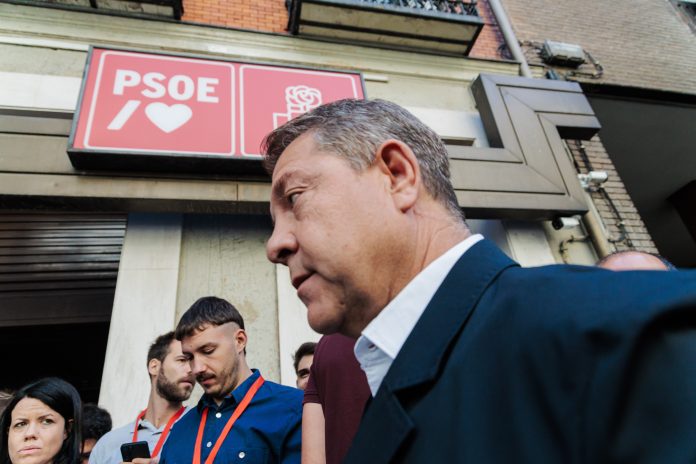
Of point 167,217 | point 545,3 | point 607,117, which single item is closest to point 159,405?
point 167,217

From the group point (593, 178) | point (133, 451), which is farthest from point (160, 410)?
point (593, 178)

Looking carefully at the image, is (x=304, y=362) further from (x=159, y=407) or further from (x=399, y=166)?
(x=399, y=166)

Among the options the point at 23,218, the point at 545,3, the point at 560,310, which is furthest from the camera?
the point at 545,3

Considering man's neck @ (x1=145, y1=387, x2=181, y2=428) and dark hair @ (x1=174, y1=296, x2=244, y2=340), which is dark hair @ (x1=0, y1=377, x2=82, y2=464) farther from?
dark hair @ (x1=174, y1=296, x2=244, y2=340)

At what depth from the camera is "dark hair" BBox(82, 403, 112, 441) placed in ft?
10.0

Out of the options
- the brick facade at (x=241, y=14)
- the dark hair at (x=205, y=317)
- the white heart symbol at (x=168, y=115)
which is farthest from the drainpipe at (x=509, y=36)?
Answer: the dark hair at (x=205, y=317)

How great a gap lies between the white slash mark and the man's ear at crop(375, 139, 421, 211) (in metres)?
3.95

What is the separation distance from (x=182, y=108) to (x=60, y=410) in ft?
10.2

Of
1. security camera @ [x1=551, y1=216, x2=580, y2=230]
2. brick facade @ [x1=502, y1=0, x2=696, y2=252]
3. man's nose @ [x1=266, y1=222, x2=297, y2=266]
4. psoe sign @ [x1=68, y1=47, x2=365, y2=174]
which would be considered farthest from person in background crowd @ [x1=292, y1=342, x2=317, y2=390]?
brick facade @ [x1=502, y1=0, x2=696, y2=252]

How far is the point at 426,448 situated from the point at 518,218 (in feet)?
16.3

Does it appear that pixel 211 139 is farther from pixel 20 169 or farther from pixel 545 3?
pixel 545 3

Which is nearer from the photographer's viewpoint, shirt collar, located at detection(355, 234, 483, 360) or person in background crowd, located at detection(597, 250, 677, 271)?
shirt collar, located at detection(355, 234, 483, 360)

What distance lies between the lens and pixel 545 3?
26.3ft

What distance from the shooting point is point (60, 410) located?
2742 millimetres
